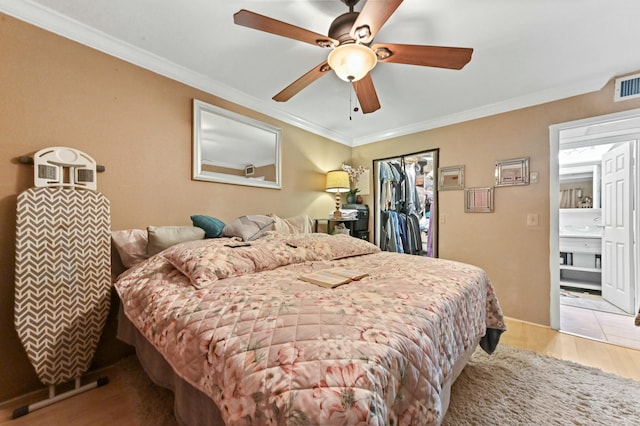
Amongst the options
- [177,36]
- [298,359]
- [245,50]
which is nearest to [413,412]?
[298,359]

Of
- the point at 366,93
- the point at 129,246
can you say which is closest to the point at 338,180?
the point at 366,93

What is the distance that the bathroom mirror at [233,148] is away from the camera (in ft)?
7.72

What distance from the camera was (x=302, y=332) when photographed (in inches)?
29.2

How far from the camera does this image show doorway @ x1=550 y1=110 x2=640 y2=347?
254 cm

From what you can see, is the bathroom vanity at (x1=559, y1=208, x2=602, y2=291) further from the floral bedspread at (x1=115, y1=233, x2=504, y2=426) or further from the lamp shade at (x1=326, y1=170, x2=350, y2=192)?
the floral bedspread at (x1=115, y1=233, x2=504, y2=426)

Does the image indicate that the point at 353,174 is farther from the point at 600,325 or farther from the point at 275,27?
the point at 600,325

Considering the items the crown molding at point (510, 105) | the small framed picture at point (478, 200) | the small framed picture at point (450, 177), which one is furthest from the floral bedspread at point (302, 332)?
the crown molding at point (510, 105)

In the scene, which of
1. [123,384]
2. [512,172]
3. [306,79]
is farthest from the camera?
[512,172]

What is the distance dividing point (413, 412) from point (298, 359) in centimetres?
39

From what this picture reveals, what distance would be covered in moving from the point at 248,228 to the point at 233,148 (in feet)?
3.17

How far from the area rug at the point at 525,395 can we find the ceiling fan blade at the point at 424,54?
202 cm

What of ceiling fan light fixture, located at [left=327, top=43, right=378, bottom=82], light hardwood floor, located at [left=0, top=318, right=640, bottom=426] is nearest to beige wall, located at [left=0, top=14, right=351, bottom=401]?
light hardwood floor, located at [left=0, top=318, right=640, bottom=426]

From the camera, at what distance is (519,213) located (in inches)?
108

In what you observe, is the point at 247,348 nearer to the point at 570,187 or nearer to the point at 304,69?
the point at 304,69
